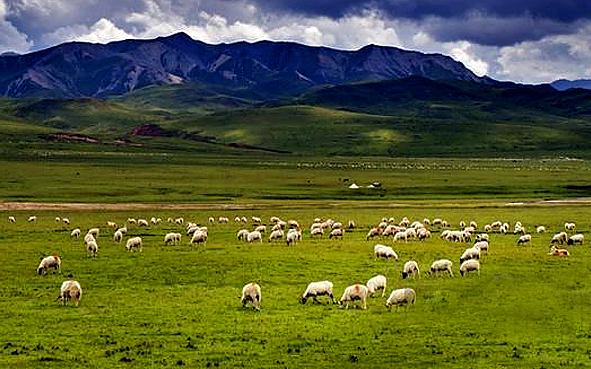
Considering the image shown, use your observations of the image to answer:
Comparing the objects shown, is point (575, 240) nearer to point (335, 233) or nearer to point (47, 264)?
point (335, 233)

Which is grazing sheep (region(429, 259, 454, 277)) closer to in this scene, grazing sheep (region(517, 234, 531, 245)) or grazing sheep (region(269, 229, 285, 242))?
grazing sheep (region(517, 234, 531, 245))

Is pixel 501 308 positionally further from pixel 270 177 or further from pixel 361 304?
pixel 270 177

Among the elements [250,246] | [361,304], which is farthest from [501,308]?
[250,246]

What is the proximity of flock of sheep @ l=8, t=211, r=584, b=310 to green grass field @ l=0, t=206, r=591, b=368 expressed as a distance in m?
0.65

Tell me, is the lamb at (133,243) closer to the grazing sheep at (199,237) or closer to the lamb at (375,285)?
the grazing sheep at (199,237)

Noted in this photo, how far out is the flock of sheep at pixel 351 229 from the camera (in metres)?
28.9

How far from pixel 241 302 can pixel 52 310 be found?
24.9 feet

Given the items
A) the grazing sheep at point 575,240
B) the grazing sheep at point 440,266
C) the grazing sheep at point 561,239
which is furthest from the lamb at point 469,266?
the grazing sheep at point 575,240

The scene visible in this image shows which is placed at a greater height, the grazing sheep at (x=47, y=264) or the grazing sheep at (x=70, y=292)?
the grazing sheep at (x=47, y=264)

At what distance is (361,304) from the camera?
29.3 m

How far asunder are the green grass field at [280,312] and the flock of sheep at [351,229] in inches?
25.4

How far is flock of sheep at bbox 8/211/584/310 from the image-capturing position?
94.8ft

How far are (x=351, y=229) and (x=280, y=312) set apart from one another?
3285 centimetres

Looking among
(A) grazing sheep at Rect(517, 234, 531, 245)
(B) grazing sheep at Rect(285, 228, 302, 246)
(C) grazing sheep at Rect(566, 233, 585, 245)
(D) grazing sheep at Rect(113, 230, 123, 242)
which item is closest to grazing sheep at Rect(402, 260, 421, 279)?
(B) grazing sheep at Rect(285, 228, 302, 246)
